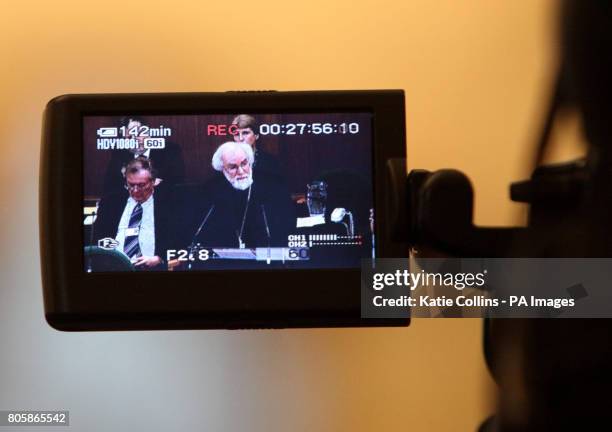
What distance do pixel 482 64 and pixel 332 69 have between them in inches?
9.3

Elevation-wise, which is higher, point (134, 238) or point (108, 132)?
point (108, 132)

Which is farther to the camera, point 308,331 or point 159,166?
point 308,331

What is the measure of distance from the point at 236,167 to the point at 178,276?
6.4 inches

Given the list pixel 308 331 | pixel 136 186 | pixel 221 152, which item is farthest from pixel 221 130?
pixel 308 331

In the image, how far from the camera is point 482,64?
108 centimetres

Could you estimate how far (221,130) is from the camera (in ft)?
3.02

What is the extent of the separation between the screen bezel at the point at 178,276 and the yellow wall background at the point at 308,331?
17cm

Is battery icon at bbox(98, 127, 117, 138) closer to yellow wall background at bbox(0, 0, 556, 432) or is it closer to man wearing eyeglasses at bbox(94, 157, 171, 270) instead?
man wearing eyeglasses at bbox(94, 157, 171, 270)

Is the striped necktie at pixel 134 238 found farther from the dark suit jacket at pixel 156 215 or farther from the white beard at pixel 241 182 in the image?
the white beard at pixel 241 182

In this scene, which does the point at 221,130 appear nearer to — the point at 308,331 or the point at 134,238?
the point at 134,238

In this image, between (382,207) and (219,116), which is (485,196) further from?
(219,116)

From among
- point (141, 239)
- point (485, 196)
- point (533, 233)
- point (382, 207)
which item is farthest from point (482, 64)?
point (533, 233)

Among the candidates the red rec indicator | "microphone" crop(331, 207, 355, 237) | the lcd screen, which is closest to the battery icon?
the lcd screen

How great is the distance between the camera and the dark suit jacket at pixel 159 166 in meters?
0.92
